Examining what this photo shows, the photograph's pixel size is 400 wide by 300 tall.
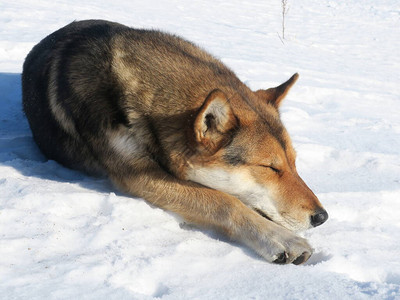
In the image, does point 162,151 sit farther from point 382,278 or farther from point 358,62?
point 358,62

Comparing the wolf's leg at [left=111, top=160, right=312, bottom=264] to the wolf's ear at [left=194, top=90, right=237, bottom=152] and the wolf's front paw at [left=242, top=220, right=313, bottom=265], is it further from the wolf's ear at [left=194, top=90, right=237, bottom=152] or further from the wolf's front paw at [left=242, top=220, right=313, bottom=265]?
the wolf's ear at [left=194, top=90, right=237, bottom=152]

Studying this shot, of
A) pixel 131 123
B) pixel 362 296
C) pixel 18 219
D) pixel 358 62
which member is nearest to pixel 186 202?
pixel 131 123

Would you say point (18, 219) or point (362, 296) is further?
point (18, 219)

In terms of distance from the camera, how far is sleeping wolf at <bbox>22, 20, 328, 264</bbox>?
2.93 meters

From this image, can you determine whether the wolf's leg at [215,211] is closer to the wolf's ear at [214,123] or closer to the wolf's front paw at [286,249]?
the wolf's front paw at [286,249]

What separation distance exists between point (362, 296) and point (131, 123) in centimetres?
178

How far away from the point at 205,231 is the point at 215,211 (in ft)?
0.48

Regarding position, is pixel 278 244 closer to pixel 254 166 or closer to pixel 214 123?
pixel 254 166

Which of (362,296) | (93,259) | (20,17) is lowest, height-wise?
(20,17)

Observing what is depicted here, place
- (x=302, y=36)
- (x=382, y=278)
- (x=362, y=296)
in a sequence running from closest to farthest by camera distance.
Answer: (x=362, y=296) → (x=382, y=278) → (x=302, y=36)

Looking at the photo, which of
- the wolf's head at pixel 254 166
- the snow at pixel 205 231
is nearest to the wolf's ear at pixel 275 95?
the wolf's head at pixel 254 166

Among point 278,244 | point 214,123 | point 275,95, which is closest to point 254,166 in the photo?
point 214,123

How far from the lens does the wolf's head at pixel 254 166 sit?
9.64 feet

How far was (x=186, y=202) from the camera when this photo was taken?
3055mm
